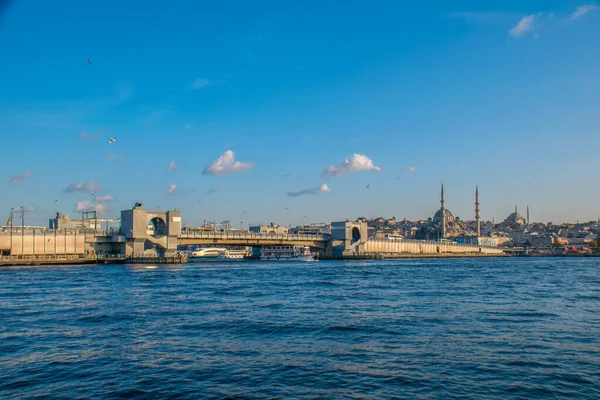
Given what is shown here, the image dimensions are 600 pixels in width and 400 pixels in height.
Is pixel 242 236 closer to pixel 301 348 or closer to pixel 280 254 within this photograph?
pixel 280 254

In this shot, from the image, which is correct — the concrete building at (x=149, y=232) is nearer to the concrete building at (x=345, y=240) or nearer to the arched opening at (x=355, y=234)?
the concrete building at (x=345, y=240)

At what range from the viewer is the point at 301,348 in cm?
1750

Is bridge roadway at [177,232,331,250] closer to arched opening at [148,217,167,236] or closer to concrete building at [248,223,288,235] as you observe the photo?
arched opening at [148,217,167,236]

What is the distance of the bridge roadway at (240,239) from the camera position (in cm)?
9142

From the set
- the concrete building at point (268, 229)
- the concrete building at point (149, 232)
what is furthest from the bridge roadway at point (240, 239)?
the concrete building at point (268, 229)

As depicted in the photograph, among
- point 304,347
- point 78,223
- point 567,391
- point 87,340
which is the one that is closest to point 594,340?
point 567,391

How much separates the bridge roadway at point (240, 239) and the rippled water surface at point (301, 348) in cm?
5988

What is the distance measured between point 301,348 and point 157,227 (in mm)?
76255

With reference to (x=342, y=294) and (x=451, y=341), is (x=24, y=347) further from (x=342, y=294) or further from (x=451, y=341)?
(x=342, y=294)

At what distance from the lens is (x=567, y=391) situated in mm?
12766

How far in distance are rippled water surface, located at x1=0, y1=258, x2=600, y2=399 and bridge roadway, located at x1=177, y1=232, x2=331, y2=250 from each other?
2357 inches

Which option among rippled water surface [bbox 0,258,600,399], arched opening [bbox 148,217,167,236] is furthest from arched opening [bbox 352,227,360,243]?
rippled water surface [bbox 0,258,600,399]

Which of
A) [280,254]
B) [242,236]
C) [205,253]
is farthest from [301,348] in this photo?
[205,253]

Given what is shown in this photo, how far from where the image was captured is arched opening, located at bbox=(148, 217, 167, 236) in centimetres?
8862
